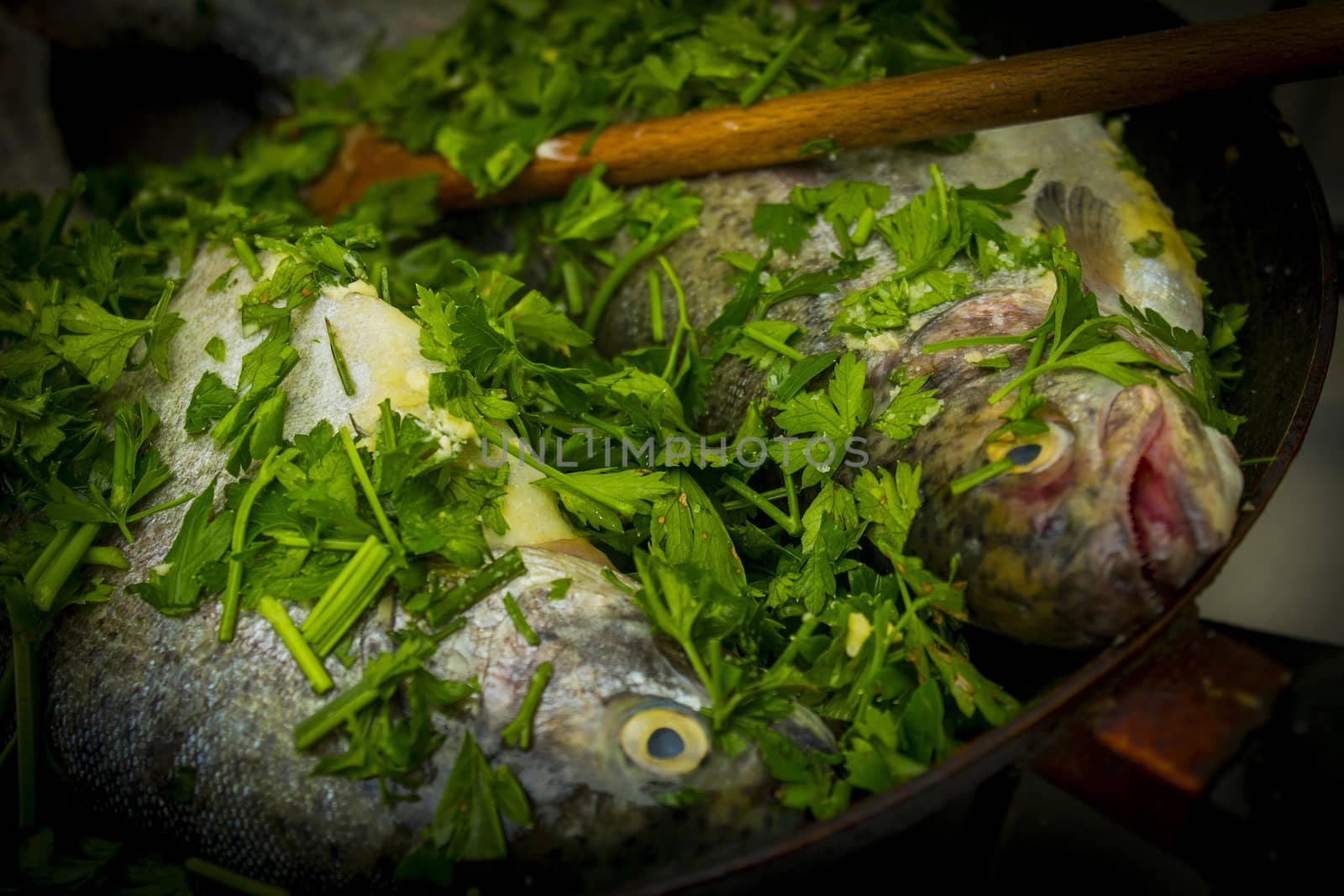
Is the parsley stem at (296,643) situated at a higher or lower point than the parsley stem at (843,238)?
lower

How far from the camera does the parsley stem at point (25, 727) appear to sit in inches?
54.6

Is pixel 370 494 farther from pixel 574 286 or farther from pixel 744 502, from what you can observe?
pixel 574 286

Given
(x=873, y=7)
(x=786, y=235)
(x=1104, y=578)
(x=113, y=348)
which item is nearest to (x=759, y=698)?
Result: (x=1104, y=578)

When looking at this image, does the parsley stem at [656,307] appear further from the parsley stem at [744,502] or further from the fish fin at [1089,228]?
the fish fin at [1089,228]

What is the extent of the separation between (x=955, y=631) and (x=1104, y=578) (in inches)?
12.2

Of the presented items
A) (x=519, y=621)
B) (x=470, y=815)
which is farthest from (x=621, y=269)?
(x=470, y=815)

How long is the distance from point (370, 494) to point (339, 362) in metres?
0.28

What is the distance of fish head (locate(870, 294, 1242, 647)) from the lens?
1.21 m

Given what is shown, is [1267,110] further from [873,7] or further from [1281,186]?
[873,7]

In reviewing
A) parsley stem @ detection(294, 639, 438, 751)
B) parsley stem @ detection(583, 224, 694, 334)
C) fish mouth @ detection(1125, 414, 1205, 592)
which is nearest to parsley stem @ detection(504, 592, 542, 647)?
parsley stem @ detection(294, 639, 438, 751)

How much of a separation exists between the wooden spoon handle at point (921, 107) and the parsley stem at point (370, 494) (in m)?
1.09

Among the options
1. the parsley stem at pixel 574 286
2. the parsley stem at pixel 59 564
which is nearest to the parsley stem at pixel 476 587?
the parsley stem at pixel 59 564

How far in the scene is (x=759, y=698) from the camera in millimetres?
1291

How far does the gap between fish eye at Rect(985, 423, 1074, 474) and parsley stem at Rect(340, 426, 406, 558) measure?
34.6 inches
